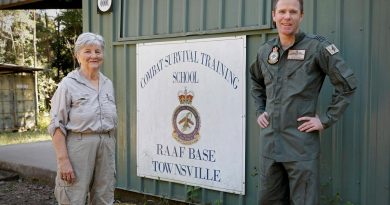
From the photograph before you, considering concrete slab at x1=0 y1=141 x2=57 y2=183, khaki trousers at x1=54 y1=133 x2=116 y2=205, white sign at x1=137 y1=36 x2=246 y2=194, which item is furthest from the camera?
concrete slab at x1=0 y1=141 x2=57 y2=183

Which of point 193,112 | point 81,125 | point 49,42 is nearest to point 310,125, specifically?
point 81,125

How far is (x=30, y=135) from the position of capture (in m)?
13.9

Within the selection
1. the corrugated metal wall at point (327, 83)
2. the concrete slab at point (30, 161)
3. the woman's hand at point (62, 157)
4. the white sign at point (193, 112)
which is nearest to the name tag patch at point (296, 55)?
the corrugated metal wall at point (327, 83)

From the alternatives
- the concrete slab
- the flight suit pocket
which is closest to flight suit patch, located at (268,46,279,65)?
the flight suit pocket

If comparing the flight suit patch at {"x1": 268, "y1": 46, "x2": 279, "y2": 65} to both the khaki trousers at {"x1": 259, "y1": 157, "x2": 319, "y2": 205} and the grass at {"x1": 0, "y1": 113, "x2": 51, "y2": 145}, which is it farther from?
the grass at {"x1": 0, "y1": 113, "x2": 51, "y2": 145}

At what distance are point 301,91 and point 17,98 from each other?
14560 millimetres

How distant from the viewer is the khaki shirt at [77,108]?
3262mm

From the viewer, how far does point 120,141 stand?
5570mm

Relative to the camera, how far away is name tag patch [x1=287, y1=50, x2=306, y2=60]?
3.07 m

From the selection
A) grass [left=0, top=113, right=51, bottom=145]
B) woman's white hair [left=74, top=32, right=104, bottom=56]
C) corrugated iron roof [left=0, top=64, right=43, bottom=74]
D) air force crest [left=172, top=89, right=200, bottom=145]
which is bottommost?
grass [left=0, top=113, right=51, bottom=145]

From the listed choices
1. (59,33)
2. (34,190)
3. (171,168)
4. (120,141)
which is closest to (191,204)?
(171,168)

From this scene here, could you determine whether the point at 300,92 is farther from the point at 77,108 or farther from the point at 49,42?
the point at 49,42

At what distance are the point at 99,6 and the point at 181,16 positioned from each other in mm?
1313

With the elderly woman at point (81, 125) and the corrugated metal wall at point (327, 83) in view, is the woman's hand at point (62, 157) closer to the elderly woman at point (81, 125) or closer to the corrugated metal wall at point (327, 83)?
the elderly woman at point (81, 125)
